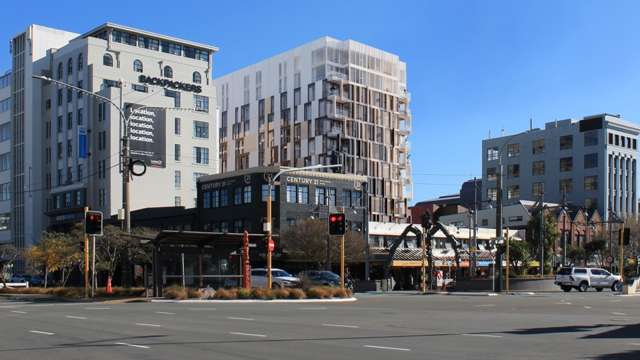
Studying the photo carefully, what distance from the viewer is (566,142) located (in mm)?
122125

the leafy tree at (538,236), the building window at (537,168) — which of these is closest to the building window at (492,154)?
the building window at (537,168)

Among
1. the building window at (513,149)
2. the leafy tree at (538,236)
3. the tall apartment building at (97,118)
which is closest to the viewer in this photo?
the leafy tree at (538,236)

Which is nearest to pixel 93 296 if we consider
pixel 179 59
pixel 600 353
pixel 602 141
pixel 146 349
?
pixel 146 349

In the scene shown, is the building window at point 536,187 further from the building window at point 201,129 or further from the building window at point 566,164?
the building window at point 201,129

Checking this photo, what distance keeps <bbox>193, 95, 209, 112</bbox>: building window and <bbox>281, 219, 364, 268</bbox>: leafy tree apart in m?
34.9

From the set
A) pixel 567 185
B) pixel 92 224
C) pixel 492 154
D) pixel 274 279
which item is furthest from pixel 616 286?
pixel 492 154

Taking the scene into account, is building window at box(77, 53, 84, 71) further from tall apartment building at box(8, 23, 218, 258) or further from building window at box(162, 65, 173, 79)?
building window at box(162, 65, 173, 79)

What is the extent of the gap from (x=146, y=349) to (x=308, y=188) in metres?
63.1

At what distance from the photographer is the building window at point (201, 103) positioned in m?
99.4

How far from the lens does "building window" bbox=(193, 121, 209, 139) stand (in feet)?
317

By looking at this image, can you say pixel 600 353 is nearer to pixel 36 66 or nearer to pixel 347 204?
pixel 347 204

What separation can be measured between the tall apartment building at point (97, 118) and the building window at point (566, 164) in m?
54.8

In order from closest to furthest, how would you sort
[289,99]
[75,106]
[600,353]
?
[600,353] < [75,106] < [289,99]

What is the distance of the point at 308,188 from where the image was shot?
3044 inches
